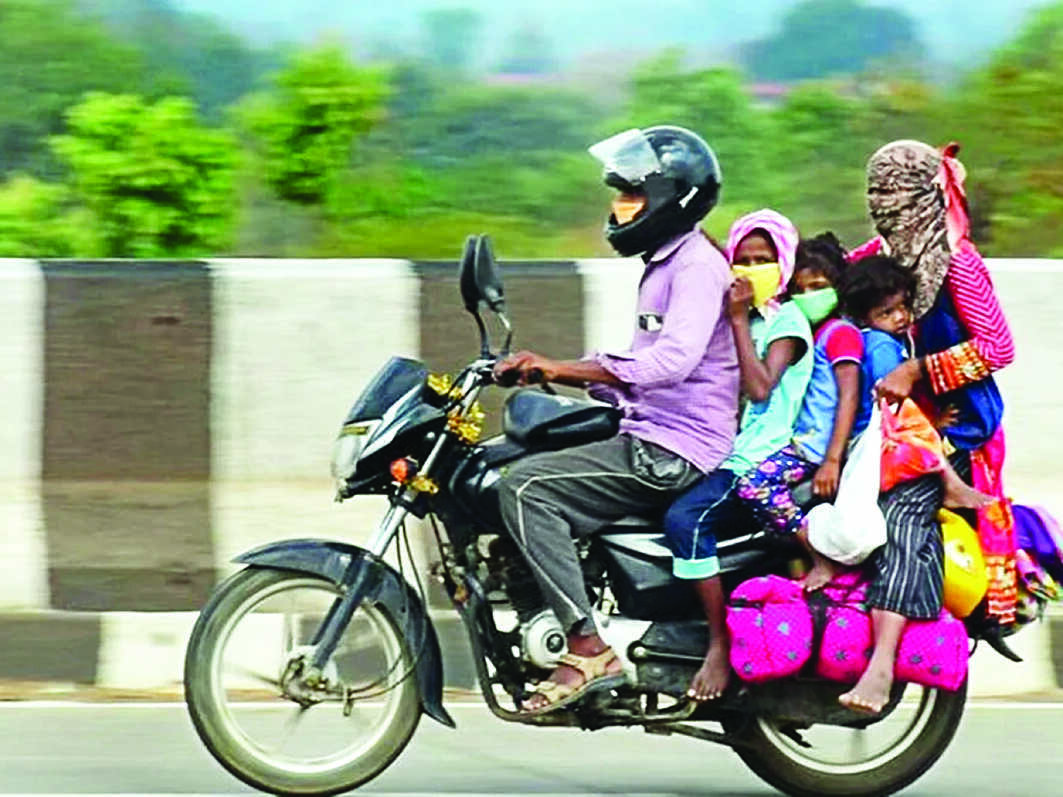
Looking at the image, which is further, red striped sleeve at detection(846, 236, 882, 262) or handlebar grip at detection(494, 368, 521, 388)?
red striped sleeve at detection(846, 236, 882, 262)

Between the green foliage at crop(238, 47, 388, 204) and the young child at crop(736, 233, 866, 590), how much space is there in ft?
12.1

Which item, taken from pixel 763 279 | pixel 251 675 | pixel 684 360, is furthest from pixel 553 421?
pixel 251 675

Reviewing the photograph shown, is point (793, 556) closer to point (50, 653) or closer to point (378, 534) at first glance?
point (378, 534)

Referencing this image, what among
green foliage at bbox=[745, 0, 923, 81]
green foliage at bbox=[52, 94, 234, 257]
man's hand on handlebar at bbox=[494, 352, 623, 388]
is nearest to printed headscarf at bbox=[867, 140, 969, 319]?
man's hand on handlebar at bbox=[494, 352, 623, 388]

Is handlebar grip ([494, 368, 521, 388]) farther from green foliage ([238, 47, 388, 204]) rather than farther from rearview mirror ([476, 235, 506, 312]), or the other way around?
green foliage ([238, 47, 388, 204])

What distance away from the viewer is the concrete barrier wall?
820 centimetres

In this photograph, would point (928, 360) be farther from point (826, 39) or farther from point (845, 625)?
point (826, 39)

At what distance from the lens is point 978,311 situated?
21.4 ft

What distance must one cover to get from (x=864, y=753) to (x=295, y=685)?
140 centimetres

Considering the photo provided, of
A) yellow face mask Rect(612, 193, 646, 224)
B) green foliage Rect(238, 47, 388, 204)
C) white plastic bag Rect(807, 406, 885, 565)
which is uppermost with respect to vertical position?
green foliage Rect(238, 47, 388, 204)

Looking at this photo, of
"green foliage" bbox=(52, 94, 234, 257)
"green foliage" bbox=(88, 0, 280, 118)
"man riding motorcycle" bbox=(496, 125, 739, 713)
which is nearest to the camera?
"man riding motorcycle" bbox=(496, 125, 739, 713)

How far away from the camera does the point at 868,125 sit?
11.3 m

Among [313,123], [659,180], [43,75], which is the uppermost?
[43,75]

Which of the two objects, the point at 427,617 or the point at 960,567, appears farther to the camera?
the point at 427,617
